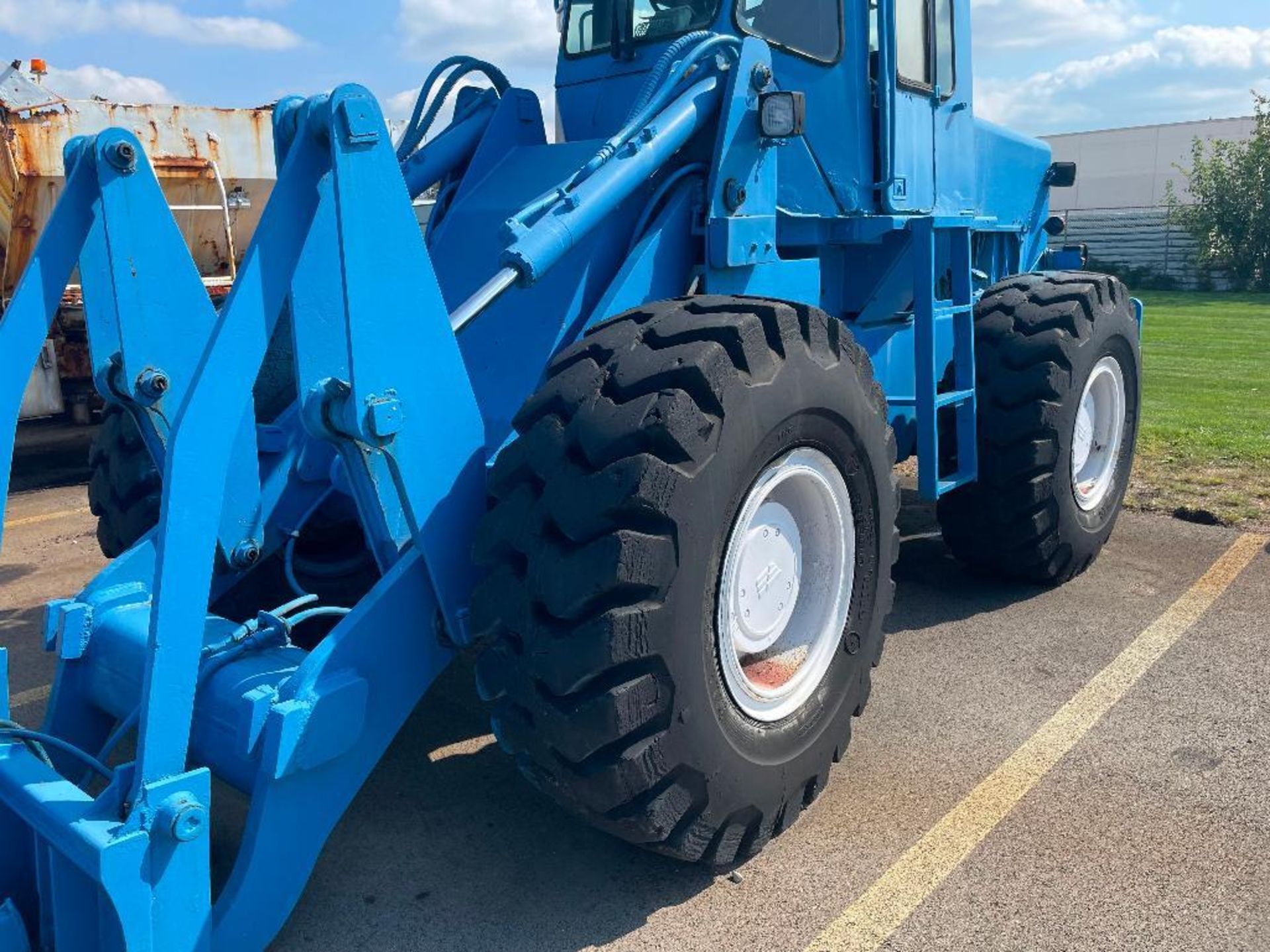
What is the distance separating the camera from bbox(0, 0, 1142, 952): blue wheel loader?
2576mm

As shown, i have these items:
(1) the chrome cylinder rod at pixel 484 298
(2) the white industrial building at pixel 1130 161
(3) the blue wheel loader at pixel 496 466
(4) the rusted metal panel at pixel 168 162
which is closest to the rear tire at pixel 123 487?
(3) the blue wheel loader at pixel 496 466

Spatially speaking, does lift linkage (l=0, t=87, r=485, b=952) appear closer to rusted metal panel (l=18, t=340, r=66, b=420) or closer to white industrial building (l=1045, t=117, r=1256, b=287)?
rusted metal panel (l=18, t=340, r=66, b=420)

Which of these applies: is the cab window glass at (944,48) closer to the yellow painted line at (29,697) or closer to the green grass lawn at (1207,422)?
the green grass lawn at (1207,422)

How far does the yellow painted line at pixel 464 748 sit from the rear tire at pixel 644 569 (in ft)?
3.74

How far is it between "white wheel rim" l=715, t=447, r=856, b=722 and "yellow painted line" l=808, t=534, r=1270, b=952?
1.83ft

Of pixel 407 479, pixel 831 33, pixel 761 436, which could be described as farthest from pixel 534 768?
pixel 831 33

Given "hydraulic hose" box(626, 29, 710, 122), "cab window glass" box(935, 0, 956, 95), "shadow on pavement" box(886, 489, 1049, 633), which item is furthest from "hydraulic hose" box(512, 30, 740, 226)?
"shadow on pavement" box(886, 489, 1049, 633)

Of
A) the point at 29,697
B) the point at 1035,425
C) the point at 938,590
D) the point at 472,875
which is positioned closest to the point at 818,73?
the point at 1035,425

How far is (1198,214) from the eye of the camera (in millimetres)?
28672

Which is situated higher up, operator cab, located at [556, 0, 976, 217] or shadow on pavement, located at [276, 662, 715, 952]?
operator cab, located at [556, 0, 976, 217]

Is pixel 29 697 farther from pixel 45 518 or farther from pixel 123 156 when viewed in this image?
pixel 45 518

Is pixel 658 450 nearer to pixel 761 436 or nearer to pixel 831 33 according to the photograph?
pixel 761 436

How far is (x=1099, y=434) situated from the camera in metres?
5.79

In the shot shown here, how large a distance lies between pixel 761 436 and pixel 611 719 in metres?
0.84
